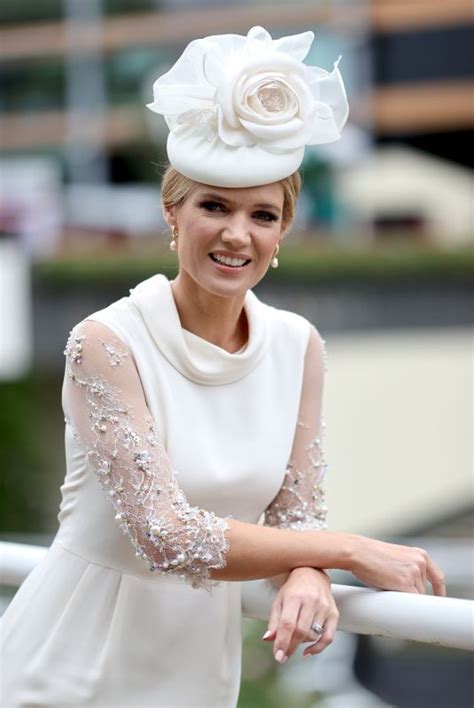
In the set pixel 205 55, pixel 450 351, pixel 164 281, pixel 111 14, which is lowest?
pixel 164 281

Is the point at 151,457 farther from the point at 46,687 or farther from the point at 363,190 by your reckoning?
the point at 363,190

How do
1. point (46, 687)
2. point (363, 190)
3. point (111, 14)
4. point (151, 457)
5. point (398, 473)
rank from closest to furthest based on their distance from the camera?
point (151, 457) → point (46, 687) → point (398, 473) → point (363, 190) → point (111, 14)

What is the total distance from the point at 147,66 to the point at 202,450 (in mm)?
16064

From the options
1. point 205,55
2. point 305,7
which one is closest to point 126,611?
point 205,55

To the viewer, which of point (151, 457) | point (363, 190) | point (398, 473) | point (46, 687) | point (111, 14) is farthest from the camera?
point (111, 14)

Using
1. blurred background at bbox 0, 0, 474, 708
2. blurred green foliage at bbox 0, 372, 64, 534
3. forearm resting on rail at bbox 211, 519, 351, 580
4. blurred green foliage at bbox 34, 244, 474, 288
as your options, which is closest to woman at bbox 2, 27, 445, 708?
forearm resting on rail at bbox 211, 519, 351, 580

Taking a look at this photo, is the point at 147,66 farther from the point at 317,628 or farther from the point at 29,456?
→ the point at 317,628

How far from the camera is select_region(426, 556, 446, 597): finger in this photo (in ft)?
6.04

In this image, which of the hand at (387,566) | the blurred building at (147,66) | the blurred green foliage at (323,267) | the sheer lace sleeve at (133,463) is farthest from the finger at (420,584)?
the blurred building at (147,66)

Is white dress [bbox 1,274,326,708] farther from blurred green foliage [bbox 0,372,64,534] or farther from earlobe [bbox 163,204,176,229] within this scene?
blurred green foliage [bbox 0,372,64,534]

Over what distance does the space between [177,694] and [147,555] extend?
1.04 ft

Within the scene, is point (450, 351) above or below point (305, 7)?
below

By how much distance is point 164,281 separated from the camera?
6.59ft

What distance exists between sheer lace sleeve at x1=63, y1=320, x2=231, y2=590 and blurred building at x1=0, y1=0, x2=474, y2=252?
14.0 m
